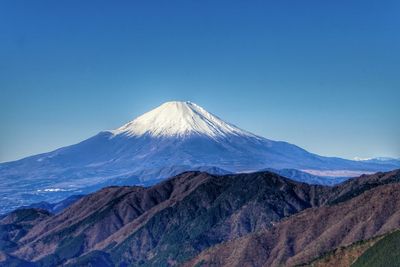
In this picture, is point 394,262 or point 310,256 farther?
point 310,256

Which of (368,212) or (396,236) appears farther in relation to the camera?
(368,212)

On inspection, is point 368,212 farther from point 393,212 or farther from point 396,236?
point 396,236

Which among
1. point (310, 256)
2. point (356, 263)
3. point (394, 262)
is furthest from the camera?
point (310, 256)

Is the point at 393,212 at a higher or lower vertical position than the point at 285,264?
higher

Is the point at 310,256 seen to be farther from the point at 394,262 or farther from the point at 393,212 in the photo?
the point at 394,262

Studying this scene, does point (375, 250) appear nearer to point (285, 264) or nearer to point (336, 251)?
point (336, 251)

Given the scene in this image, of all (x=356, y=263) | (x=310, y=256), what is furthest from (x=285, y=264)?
(x=356, y=263)

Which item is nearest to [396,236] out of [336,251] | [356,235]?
[336,251]

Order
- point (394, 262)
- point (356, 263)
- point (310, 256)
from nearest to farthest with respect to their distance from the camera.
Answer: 1. point (394, 262)
2. point (356, 263)
3. point (310, 256)

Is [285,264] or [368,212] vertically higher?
[368,212]
